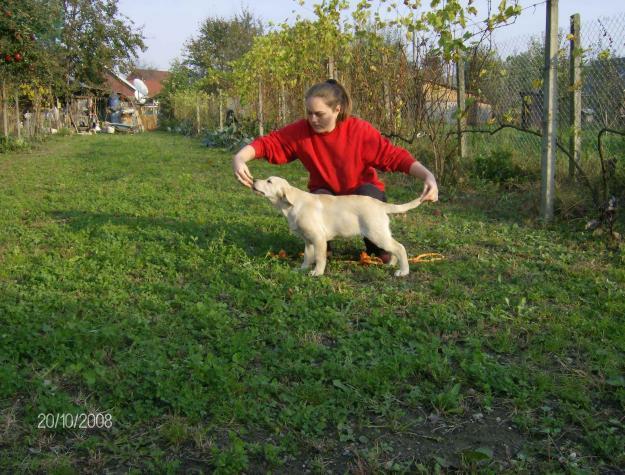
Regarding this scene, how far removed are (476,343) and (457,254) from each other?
1897mm

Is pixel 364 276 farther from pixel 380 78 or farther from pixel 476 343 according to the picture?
pixel 380 78

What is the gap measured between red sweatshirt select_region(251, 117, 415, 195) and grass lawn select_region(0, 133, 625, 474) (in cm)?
74

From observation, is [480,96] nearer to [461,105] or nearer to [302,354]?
[461,105]

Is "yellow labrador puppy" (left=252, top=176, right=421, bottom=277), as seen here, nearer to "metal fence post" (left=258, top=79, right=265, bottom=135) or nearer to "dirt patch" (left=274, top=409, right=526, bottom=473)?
"dirt patch" (left=274, top=409, right=526, bottom=473)

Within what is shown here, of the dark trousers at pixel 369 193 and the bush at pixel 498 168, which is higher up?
the bush at pixel 498 168

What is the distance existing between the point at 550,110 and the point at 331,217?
116 inches

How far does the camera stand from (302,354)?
10.4ft

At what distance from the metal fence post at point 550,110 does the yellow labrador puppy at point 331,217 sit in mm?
2340

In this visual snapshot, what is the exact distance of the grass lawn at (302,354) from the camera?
237 cm

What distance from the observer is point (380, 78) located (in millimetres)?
9500

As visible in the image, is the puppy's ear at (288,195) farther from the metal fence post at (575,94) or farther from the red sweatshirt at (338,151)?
the metal fence post at (575,94)

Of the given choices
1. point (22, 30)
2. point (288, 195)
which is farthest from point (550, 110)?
point (22, 30)

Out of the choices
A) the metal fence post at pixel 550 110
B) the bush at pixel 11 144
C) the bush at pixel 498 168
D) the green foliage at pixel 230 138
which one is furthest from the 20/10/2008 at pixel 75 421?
the bush at pixel 11 144

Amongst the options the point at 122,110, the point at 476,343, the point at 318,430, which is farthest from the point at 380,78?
the point at 122,110
